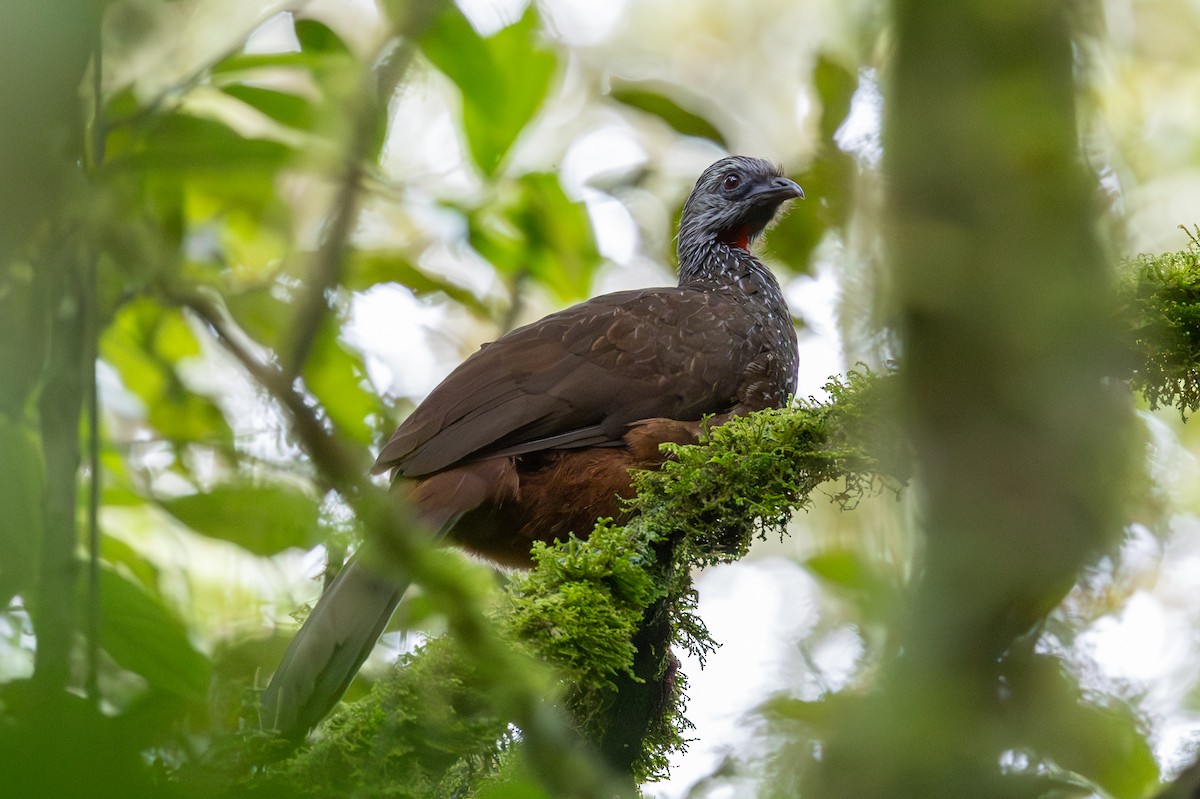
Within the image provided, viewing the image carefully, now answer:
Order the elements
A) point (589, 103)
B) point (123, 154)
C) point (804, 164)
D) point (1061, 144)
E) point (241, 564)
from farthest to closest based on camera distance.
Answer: point (589, 103), point (804, 164), point (1061, 144), point (123, 154), point (241, 564)

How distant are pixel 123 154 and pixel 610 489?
178cm

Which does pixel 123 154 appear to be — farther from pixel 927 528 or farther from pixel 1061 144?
pixel 1061 144

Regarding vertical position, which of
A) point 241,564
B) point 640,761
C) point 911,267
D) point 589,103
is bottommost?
point 640,761

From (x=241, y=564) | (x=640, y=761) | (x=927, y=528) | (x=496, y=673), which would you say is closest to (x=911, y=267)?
(x=927, y=528)

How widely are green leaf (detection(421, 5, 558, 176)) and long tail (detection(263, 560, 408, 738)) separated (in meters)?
1.25

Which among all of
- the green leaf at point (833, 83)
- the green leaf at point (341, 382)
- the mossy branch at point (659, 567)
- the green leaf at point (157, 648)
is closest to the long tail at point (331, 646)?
the mossy branch at point (659, 567)

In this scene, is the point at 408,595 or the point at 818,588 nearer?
the point at 408,595

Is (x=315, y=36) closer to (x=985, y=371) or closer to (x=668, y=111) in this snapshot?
(x=668, y=111)

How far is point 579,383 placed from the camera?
366cm

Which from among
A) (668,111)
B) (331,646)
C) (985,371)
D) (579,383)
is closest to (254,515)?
(331,646)

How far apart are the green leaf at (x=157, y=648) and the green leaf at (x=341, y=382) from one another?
5.92ft

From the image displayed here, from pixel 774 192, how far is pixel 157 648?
4249 mm

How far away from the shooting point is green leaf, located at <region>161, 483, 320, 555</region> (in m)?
1.93

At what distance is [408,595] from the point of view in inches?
123
